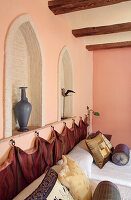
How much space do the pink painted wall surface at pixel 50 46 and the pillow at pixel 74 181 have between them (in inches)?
18.0

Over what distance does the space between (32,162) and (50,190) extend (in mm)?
549

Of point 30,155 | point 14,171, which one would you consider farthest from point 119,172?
point 14,171

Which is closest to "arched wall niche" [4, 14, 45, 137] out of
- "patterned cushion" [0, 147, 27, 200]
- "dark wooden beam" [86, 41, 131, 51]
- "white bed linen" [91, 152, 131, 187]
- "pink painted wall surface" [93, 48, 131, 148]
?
"patterned cushion" [0, 147, 27, 200]

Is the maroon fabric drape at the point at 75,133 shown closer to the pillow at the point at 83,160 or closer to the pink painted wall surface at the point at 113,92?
the pillow at the point at 83,160

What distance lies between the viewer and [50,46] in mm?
2229

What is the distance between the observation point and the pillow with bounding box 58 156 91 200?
4.61 feet

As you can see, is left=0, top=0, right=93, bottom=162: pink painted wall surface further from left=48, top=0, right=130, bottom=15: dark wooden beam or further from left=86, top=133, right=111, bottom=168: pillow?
left=86, top=133, right=111, bottom=168: pillow

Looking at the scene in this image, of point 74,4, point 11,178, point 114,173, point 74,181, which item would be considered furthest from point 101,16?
point 11,178

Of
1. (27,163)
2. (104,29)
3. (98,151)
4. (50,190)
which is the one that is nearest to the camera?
(50,190)

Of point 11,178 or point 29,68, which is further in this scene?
point 29,68

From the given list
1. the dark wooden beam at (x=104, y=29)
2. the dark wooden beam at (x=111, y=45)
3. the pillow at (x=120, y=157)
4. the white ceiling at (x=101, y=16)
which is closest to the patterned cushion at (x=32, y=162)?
the pillow at (x=120, y=157)

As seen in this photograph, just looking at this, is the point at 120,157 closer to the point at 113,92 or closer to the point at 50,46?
the point at 50,46

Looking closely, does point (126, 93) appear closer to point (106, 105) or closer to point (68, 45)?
point (106, 105)

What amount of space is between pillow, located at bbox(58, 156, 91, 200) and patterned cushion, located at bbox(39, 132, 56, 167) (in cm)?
38
